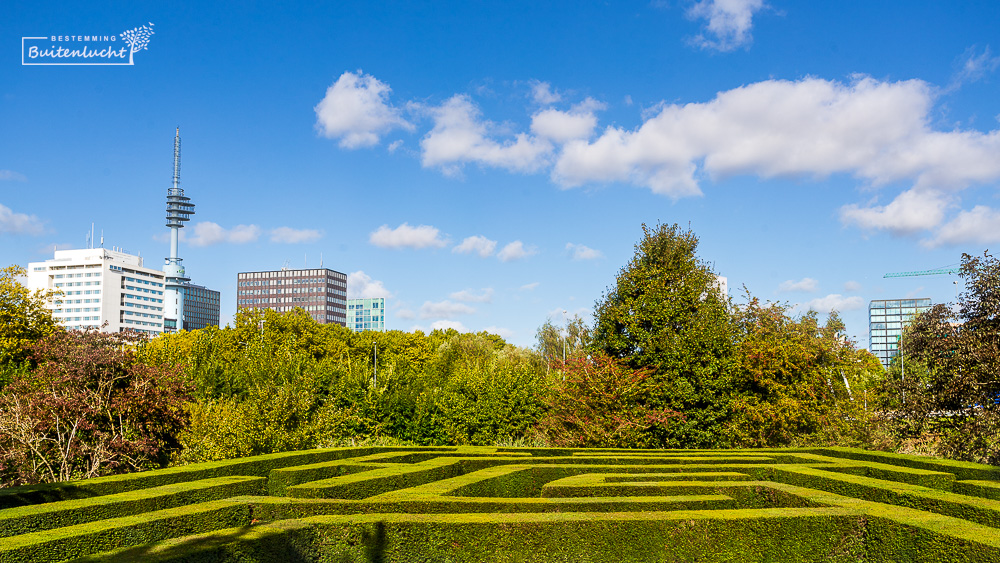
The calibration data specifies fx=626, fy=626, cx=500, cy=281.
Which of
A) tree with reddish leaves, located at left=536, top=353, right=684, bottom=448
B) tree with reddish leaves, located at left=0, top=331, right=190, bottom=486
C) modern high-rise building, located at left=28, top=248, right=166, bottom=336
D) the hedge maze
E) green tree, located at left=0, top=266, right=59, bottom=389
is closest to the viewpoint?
the hedge maze

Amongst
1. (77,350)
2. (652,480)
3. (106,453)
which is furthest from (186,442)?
(652,480)

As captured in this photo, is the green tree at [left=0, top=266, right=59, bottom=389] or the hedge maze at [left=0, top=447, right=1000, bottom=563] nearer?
the hedge maze at [left=0, top=447, right=1000, bottom=563]

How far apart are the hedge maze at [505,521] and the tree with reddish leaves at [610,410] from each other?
30.8ft

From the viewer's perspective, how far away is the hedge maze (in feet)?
Result: 34.7

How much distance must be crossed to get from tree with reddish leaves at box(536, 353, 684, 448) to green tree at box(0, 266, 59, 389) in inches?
1039

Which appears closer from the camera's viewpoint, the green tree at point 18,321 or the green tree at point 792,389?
the green tree at point 792,389

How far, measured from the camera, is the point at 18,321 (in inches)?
1240

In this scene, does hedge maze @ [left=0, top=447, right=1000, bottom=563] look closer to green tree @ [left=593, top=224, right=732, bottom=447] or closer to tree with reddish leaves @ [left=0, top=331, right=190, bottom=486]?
tree with reddish leaves @ [left=0, top=331, right=190, bottom=486]

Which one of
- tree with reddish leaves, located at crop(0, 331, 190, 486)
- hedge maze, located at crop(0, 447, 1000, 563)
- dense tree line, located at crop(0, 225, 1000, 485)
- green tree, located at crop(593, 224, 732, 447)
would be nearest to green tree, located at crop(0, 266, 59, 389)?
dense tree line, located at crop(0, 225, 1000, 485)

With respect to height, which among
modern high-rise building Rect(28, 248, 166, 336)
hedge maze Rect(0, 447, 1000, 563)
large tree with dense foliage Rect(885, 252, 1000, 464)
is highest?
modern high-rise building Rect(28, 248, 166, 336)

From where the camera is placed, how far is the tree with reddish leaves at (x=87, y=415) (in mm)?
18188

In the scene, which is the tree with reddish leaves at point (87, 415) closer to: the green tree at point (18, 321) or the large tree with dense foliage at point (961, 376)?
the green tree at point (18, 321)

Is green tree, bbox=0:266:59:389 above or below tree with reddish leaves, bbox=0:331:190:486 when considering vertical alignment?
above

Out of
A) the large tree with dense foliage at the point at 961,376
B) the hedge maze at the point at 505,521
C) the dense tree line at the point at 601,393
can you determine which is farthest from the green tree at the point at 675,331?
the hedge maze at the point at 505,521
